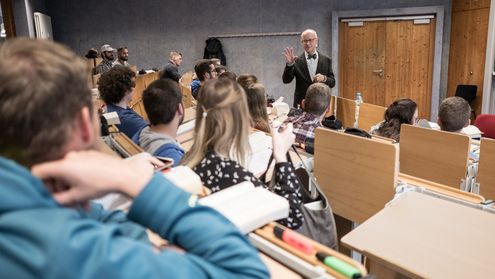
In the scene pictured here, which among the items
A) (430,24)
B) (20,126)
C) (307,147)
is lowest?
(307,147)

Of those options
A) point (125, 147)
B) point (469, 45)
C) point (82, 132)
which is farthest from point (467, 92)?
Answer: point (82, 132)

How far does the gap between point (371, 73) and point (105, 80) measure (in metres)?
5.64

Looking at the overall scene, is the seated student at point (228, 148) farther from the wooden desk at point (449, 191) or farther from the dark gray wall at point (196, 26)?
the dark gray wall at point (196, 26)

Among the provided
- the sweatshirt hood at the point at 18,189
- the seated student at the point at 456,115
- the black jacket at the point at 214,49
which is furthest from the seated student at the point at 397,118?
the black jacket at the point at 214,49

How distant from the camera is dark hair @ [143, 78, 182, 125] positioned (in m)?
2.20

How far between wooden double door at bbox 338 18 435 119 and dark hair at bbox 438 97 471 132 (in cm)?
446

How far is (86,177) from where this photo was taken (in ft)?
2.01

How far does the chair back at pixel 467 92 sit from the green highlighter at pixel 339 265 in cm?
623

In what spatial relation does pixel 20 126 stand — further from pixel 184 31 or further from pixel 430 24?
pixel 184 31

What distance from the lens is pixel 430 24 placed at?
22.4ft

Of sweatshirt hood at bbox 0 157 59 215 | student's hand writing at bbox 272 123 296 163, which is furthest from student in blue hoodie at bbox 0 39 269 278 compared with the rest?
student's hand writing at bbox 272 123 296 163

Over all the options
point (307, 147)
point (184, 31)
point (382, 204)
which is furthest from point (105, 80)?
point (184, 31)

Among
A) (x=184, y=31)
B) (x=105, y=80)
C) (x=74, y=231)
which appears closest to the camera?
(x=74, y=231)

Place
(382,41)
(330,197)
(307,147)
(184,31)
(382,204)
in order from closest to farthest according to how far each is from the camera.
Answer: (382,204), (330,197), (307,147), (382,41), (184,31)
